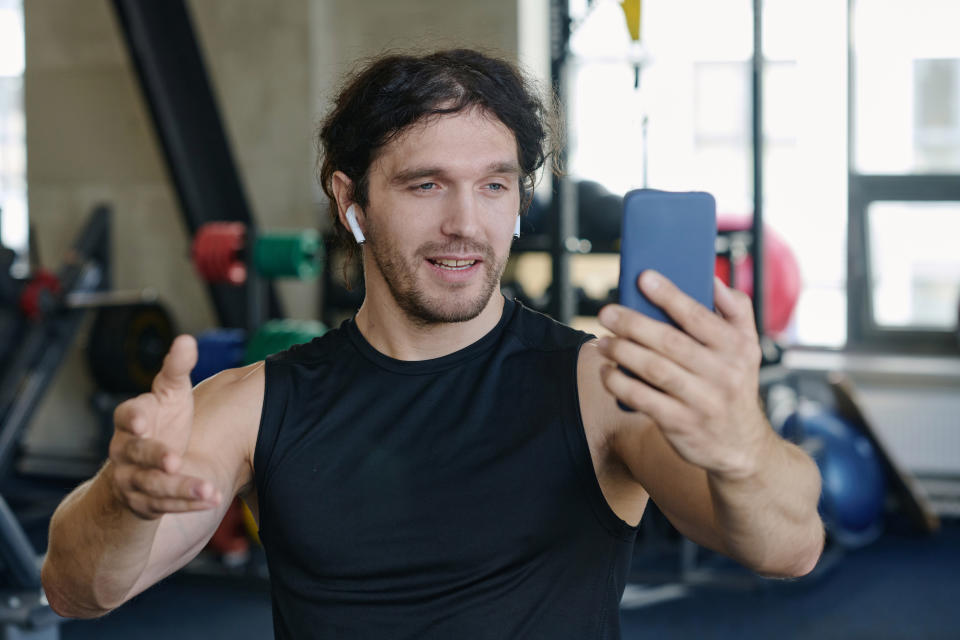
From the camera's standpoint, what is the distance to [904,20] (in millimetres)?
4242

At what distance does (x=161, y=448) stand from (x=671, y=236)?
0.49 metres

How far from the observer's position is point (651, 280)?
804mm

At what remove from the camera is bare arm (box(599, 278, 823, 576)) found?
2.52 feet

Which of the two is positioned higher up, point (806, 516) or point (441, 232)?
point (441, 232)

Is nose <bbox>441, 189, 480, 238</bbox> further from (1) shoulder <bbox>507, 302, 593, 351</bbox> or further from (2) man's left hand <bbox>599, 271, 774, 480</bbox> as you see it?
(2) man's left hand <bbox>599, 271, 774, 480</bbox>

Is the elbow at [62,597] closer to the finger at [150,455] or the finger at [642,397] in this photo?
the finger at [150,455]

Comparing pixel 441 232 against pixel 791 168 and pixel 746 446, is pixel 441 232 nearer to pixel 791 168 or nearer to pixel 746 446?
pixel 746 446

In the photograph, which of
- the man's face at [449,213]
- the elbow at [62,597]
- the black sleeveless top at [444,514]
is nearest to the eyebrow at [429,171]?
the man's face at [449,213]

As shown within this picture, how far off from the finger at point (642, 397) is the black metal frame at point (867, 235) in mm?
3839

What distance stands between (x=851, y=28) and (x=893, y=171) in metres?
0.61

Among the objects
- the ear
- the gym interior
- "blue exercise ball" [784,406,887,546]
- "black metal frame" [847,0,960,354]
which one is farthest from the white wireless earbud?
"black metal frame" [847,0,960,354]

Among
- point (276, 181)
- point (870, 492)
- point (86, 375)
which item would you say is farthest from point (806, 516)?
point (86, 375)

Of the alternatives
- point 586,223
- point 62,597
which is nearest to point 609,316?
point 62,597

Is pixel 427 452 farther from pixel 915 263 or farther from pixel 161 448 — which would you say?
pixel 915 263
